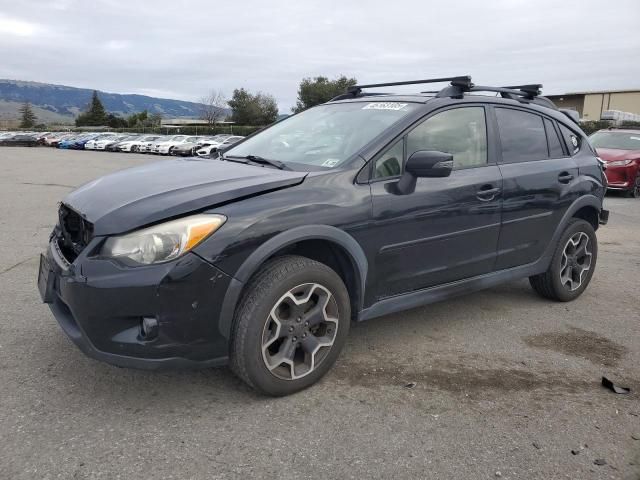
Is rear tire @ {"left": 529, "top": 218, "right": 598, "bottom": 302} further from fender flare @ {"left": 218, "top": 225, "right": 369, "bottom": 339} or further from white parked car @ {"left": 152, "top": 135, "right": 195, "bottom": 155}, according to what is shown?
white parked car @ {"left": 152, "top": 135, "right": 195, "bottom": 155}

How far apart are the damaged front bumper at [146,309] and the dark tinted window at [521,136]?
2.55 meters

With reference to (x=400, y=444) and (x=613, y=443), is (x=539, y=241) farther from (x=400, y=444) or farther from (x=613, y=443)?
(x=400, y=444)

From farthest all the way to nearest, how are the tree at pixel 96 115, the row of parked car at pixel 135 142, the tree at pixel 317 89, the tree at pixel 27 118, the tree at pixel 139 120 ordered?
1. the tree at pixel 27 118
2. the tree at pixel 96 115
3. the tree at pixel 139 120
4. the tree at pixel 317 89
5. the row of parked car at pixel 135 142

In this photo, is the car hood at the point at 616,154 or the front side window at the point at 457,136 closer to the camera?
the front side window at the point at 457,136

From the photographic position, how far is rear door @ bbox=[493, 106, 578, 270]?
4.09 m

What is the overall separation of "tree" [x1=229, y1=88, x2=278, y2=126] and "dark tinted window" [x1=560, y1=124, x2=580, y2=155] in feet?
229

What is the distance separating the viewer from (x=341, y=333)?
3184 millimetres

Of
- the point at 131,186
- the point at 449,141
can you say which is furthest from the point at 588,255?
the point at 131,186

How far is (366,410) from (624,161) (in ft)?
39.3

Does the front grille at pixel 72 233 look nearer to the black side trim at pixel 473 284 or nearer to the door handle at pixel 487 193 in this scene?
the black side trim at pixel 473 284

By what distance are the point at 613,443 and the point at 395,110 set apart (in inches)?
91.6

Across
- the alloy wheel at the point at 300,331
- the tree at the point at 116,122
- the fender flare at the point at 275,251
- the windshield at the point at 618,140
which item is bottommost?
the alloy wheel at the point at 300,331

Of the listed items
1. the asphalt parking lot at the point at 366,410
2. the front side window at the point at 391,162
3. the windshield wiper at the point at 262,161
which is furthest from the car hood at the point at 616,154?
the windshield wiper at the point at 262,161

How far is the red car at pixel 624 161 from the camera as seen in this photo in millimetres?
12453
